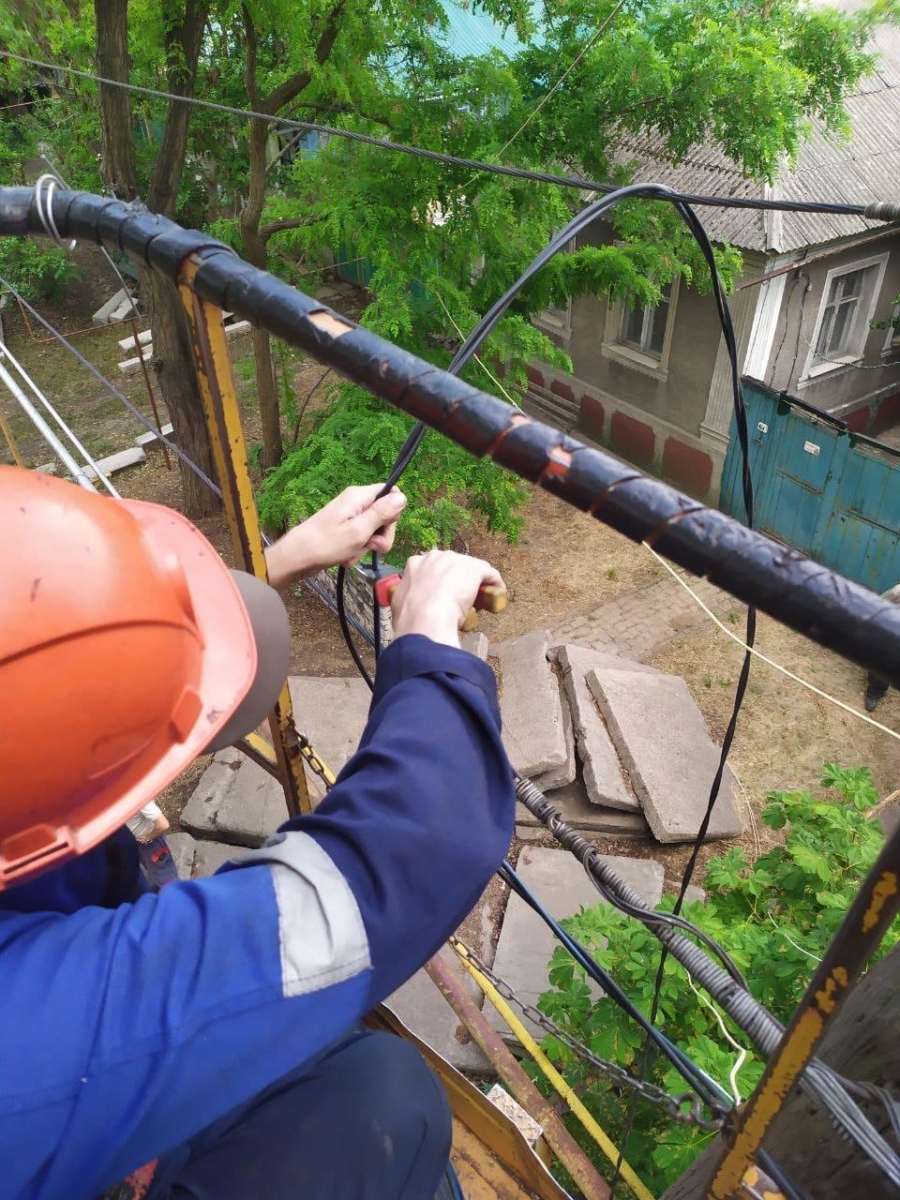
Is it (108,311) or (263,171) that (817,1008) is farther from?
(108,311)

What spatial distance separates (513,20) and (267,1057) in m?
7.52

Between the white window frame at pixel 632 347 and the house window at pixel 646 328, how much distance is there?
42 mm

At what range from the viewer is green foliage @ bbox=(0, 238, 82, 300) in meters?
14.3

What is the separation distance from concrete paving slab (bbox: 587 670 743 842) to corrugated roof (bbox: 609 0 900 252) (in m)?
6.17

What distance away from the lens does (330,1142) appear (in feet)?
4.66

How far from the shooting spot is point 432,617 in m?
1.41

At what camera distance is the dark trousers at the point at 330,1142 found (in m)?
1.37

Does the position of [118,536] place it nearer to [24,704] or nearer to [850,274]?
[24,704]

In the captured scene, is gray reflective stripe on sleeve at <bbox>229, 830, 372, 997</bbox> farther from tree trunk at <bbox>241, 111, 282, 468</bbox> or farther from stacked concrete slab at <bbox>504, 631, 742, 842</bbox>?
tree trunk at <bbox>241, 111, 282, 468</bbox>

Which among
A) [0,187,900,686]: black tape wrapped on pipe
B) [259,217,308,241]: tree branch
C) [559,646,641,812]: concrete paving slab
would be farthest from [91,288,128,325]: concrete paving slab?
[0,187,900,686]: black tape wrapped on pipe

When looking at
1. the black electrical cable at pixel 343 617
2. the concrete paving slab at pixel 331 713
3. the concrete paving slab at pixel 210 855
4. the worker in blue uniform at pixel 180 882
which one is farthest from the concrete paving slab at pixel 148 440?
the worker in blue uniform at pixel 180 882

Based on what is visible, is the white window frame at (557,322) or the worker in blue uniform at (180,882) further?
the white window frame at (557,322)

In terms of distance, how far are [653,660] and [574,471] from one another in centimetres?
709

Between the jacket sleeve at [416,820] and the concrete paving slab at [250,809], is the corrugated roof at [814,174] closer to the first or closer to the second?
the concrete paving slab at [250,809]
